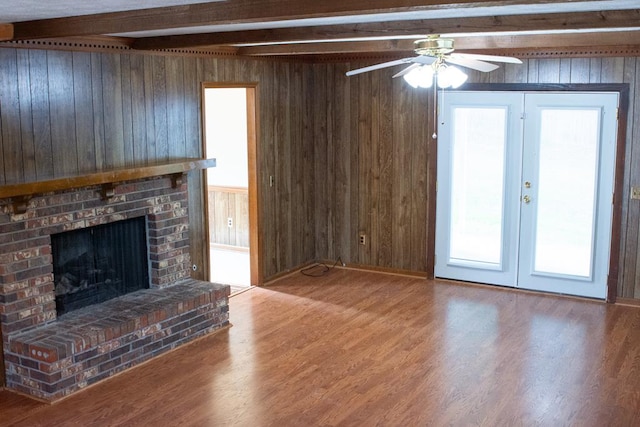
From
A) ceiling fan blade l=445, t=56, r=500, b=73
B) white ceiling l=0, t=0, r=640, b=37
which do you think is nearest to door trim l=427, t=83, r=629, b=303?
ceiling fan blade l=445, t=56, r=500, b=73

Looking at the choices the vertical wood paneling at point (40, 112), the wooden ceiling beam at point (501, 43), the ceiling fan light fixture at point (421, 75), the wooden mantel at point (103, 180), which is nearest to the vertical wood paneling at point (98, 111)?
the wooden mantel at point (103, 180)

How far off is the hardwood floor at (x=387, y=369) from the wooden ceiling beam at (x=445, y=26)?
2.26 m

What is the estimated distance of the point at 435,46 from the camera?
14.5 ft

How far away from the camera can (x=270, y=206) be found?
7.20 meters

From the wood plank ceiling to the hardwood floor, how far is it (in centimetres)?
224

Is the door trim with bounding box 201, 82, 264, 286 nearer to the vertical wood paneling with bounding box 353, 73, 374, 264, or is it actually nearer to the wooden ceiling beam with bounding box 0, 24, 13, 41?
the vertical wood paneling with bounding box 353, 73, 374, 264

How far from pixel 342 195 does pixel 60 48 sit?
3665 mm

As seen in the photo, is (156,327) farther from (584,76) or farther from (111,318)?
(584,76)

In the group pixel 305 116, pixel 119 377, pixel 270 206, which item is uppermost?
pixel 305 116

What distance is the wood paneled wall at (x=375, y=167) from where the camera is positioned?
23.6 feet

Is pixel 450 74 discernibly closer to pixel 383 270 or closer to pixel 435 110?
pixel 435 110

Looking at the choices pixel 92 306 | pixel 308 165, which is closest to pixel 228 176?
pixel 308 165

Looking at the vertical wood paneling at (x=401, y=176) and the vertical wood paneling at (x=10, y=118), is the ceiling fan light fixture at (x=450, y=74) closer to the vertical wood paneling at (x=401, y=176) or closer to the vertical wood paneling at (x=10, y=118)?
the vertical wood paneling at (x=10, y=118)

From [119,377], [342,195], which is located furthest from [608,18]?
[342,195]
